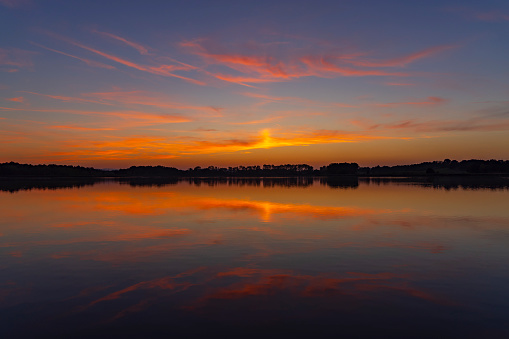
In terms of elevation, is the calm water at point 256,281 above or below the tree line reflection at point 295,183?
below

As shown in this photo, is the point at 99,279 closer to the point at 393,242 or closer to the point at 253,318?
the point at 253,318

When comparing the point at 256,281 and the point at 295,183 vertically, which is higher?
the point at 295,183

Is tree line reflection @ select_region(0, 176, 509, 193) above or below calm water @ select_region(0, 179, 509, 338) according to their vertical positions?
above

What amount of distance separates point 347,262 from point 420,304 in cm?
470

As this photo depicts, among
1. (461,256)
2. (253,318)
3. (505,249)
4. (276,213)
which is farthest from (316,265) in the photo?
(276,213)

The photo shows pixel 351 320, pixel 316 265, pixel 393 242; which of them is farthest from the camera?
pixel 393 242

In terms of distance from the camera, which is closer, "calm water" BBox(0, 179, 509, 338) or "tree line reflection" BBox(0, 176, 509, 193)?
"calm water" BBox(0, 179, 509, 338)

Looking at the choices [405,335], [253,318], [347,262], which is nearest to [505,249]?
[347,262]

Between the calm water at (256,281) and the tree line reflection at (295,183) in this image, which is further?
the tree line reflection at (295,183)

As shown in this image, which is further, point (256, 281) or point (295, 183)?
point (295, 183)

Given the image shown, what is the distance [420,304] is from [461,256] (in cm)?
728

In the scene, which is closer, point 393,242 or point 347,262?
point 347,262

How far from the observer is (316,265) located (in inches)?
564

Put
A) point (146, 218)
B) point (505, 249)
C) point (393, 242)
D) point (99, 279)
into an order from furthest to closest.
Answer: point (146, 218) → point (393, 242) → point (505, 249) → point (99, 279)
